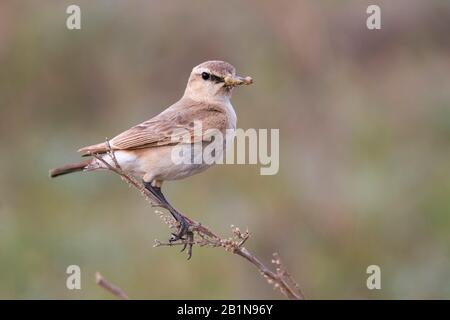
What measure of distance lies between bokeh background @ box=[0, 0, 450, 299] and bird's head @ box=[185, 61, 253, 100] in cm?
214

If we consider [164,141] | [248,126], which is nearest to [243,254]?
[164,141]

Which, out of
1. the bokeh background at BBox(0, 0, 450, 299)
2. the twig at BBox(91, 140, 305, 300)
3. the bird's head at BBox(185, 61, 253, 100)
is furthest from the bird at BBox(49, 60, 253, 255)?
the bokeh background at BBox(0, 0, 450, 299)

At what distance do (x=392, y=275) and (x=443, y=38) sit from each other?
172 inches

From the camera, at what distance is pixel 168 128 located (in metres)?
5.61

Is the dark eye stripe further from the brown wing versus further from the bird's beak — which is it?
the brown wing

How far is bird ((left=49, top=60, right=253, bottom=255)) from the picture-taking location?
5.42 m

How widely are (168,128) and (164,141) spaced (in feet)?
0.36

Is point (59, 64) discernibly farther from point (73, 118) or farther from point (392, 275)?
point (392, 275)

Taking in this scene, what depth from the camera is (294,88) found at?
9.62 metres

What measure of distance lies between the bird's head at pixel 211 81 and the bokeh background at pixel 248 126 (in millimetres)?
2142

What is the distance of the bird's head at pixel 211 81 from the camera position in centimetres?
589

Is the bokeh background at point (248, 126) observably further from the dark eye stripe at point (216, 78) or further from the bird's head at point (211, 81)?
the dark eye stripe at point (216, 78)
